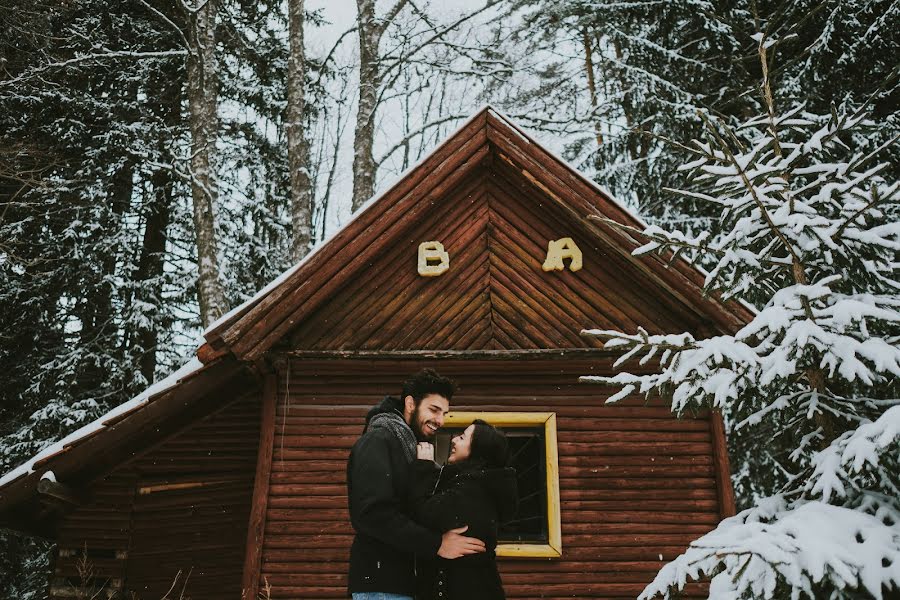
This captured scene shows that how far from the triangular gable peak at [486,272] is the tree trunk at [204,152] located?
506 cm

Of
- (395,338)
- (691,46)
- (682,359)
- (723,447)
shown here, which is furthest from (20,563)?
(691,46)

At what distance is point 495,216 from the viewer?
7.61 meters

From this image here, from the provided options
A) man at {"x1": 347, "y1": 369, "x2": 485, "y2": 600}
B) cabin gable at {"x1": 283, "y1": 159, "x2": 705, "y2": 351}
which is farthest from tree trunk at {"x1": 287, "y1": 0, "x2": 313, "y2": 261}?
man at {"x1": 347, "y1": 369, "x2": 485, "y2": 600}

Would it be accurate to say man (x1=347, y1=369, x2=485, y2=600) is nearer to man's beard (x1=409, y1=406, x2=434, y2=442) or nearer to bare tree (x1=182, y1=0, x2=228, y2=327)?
man's beard (x1=409, y1=406, x2=434, y2=442)

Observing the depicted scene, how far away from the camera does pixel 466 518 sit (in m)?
3.26

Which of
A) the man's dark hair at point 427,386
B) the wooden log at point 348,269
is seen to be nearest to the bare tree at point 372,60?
the wooden log at point 348,269

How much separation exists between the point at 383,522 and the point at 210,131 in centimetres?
1097

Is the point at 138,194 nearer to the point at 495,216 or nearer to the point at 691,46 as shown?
the point at 495,216

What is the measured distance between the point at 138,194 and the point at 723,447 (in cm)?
1304

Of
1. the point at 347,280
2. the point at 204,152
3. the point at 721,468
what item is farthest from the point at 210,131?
the point at 721,468

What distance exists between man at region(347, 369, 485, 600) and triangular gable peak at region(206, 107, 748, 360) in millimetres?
3340

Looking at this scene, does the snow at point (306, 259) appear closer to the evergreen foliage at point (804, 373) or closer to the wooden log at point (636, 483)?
the wooden log at point (636, 483)

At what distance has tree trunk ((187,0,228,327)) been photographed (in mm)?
11461

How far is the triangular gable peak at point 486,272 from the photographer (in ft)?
22.7
